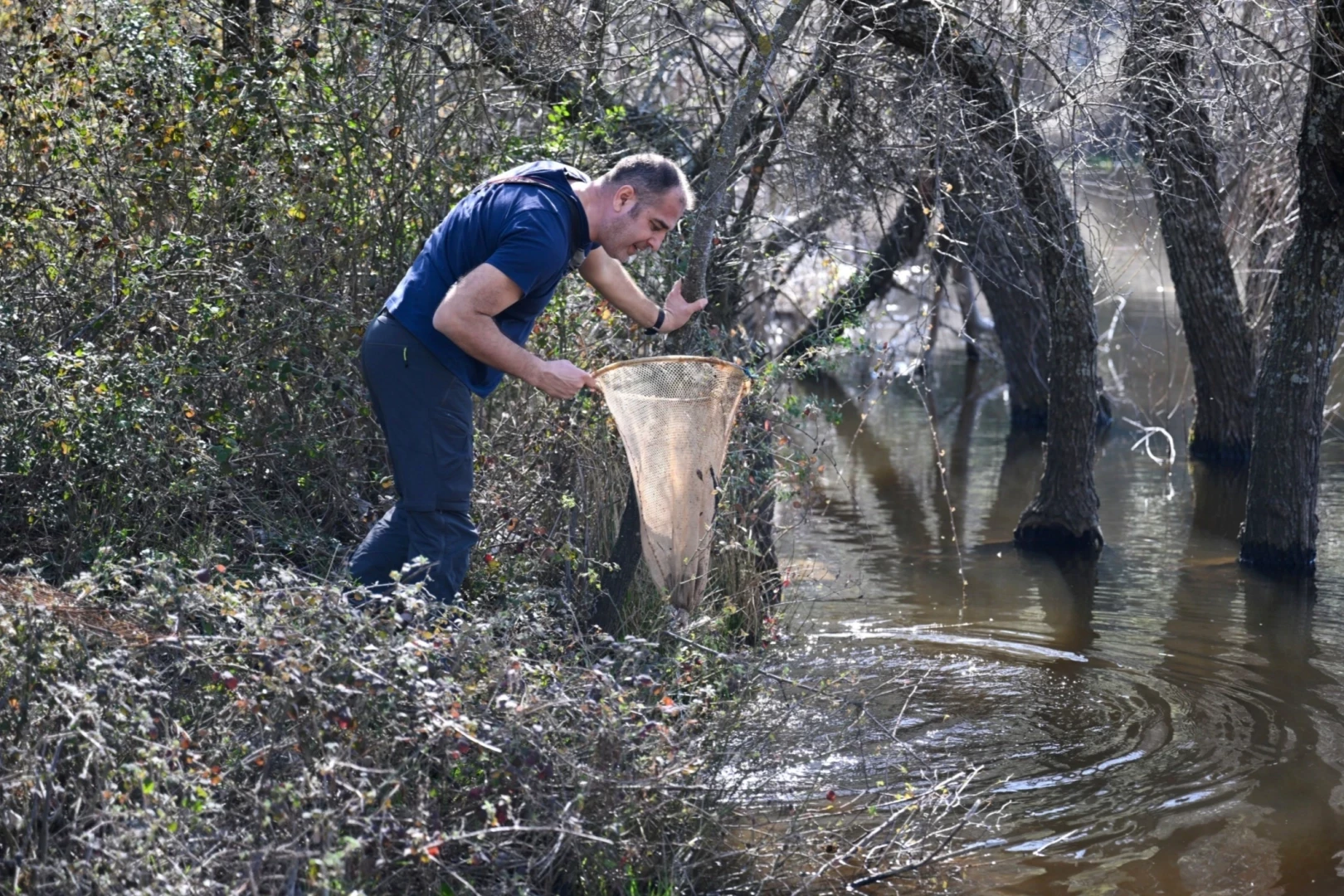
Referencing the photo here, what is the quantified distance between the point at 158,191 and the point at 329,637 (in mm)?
3326

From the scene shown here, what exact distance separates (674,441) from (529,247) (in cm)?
89

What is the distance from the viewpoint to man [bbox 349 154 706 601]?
435cm

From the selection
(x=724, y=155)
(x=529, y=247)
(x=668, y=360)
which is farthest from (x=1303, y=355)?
(x=529, y=247)

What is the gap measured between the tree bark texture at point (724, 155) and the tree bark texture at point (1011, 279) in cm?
140

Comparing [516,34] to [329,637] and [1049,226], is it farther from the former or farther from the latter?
[329,637]

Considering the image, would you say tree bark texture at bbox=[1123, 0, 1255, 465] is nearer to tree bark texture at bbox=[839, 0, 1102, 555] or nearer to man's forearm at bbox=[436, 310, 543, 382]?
tree bark texture at bbox=[839, 0, 1102, 555]

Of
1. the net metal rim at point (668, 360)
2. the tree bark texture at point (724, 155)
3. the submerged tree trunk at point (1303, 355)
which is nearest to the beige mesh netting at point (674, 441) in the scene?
the net metal rim at point (668, 360)

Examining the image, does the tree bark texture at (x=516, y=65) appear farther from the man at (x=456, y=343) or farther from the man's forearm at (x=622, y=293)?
the man at (x=456, y=343)

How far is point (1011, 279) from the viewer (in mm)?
11797

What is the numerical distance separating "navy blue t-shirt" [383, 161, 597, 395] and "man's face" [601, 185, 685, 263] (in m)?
0.09

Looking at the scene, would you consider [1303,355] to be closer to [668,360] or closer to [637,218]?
[668,360]

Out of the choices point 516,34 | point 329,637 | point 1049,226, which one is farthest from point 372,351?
point 1049,226

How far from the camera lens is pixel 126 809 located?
3.05 meters

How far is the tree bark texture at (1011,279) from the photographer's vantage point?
7543 millimetres
